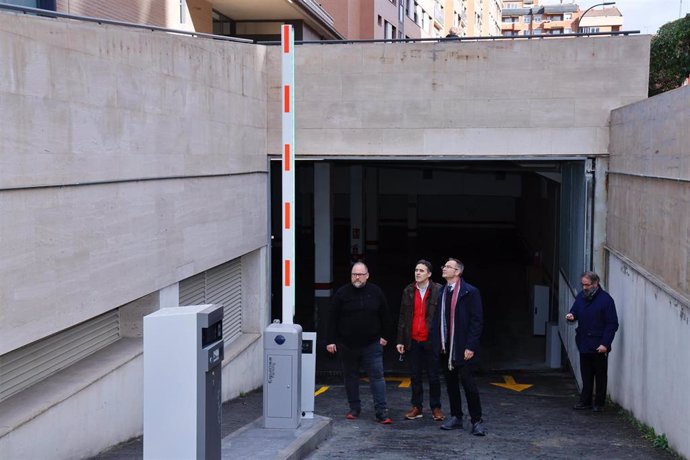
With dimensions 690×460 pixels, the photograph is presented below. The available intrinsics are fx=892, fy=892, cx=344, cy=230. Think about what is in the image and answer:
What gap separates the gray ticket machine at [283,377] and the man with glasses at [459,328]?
5.24 feet

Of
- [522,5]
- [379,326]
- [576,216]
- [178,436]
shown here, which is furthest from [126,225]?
[522,5]

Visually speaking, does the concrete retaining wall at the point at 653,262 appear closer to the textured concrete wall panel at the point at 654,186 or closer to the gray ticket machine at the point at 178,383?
the textured concrete wall panel at the point at 654,186

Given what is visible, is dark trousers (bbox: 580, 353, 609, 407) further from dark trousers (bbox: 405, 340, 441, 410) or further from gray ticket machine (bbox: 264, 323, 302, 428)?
gray ticket machine (bbox: 264, 323, 302, 428)

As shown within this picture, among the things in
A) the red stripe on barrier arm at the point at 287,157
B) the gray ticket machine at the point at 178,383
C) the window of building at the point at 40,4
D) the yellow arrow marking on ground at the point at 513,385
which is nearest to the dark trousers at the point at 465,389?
the red stripe on barrier arm at the point at 287,157

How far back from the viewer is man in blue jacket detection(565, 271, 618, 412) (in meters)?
10.7

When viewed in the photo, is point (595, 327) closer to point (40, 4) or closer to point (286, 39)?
point (286, 39)

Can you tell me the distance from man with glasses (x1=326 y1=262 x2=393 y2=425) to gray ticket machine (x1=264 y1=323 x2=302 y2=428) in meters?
0.90

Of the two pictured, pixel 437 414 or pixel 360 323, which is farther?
pixel 437 414

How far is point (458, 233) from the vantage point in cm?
4216

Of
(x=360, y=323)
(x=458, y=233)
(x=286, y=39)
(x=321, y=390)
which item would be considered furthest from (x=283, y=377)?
(x=458, y=233)

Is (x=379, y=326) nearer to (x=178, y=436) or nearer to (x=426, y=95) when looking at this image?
(x=178, y=436)

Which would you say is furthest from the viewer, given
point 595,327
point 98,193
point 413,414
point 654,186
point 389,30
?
point 389,30

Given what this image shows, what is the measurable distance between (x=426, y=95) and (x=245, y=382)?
5.20m

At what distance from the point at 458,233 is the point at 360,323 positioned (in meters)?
32.9
